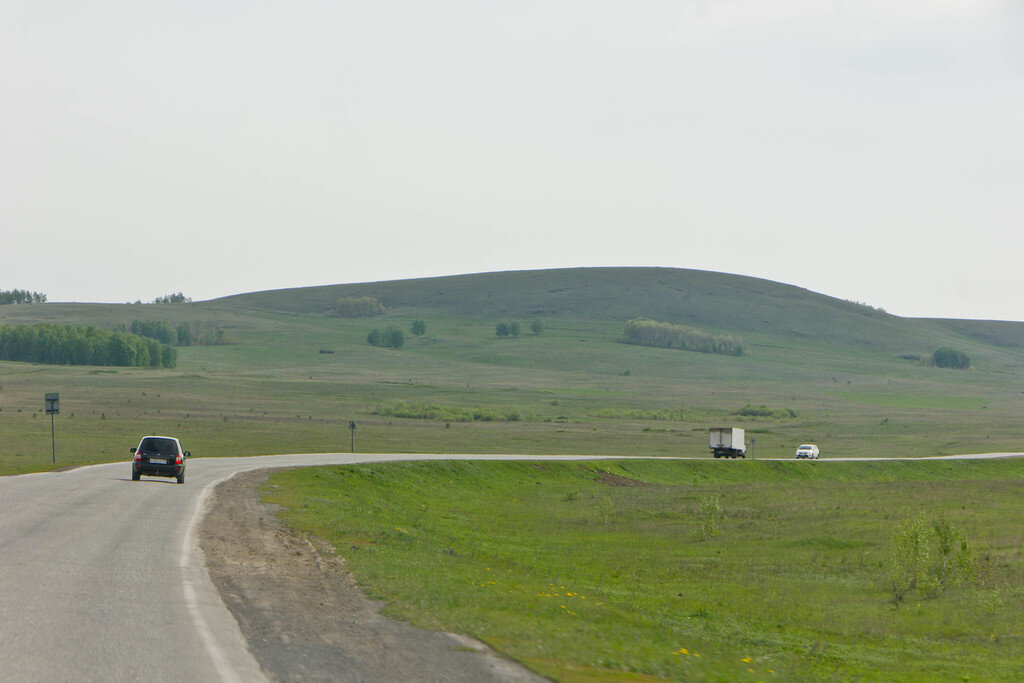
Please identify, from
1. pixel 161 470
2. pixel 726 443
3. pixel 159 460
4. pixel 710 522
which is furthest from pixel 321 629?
pixel 726 443

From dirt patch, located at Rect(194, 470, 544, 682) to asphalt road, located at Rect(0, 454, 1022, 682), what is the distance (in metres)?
0.36

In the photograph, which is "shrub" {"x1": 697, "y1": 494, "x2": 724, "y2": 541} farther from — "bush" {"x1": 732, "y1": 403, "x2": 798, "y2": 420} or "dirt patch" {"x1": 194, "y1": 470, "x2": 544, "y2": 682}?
"bush" {"x1": 732, "y1": 403, "x2": 798, "y2": 420}

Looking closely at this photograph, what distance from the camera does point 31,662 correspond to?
34.0ft

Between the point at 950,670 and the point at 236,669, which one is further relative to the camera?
the point at 950,670

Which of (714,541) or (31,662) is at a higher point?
(31,662)

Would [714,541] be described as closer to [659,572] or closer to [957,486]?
[659,572]

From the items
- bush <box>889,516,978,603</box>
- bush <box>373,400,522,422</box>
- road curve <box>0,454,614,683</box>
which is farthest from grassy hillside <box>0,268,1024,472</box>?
bush <box>889,516,978,603</box>

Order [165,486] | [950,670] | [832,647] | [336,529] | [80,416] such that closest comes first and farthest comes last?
[950,670] < [832,647] < [336,529] < [165,486] < [80,416]

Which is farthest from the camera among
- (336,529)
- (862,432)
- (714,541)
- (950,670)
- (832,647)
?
(862,432)

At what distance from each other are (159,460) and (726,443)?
174ft

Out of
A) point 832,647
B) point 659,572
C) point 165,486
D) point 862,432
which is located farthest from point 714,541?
point 862,432

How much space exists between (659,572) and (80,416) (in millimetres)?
83249

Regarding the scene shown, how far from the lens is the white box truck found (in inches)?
3132

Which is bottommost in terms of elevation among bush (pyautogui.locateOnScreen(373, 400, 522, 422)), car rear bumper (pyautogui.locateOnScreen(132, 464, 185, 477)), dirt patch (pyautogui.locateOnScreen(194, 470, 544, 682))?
bush (pyautogui.locateOnScreen(373, 400, 522, 422))
